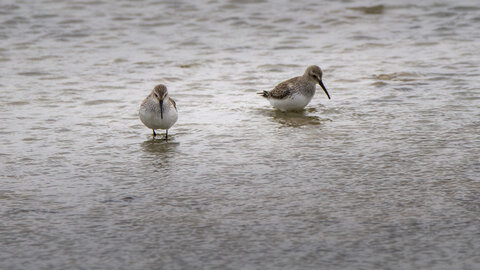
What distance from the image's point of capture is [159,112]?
34.8ft

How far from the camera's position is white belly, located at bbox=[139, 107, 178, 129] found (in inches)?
418

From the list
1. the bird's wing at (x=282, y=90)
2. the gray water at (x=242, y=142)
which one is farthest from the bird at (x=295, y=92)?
the gray water at (x=242, y=142)

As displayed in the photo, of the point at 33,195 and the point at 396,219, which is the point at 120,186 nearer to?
the point at 33,195

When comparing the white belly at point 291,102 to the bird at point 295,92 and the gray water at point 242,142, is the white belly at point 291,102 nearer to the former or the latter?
the bird at point 295,92

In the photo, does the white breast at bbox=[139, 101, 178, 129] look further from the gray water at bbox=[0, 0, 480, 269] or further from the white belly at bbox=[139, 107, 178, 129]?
the gray water at bbox=[0, 0, 480, 269]

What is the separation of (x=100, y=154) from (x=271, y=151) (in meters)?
2.10

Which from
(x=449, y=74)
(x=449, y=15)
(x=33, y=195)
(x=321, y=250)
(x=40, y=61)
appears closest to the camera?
(x=321, y=250)

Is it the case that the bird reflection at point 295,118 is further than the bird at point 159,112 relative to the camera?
Result: Yes

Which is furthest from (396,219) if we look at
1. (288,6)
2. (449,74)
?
(288,6)

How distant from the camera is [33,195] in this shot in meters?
8.38

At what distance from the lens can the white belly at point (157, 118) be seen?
10613 millimetres

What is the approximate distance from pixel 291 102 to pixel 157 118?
258 centimetres

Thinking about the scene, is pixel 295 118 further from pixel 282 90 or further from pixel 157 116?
pixel 157 116

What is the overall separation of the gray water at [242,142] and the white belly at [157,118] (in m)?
0.22
